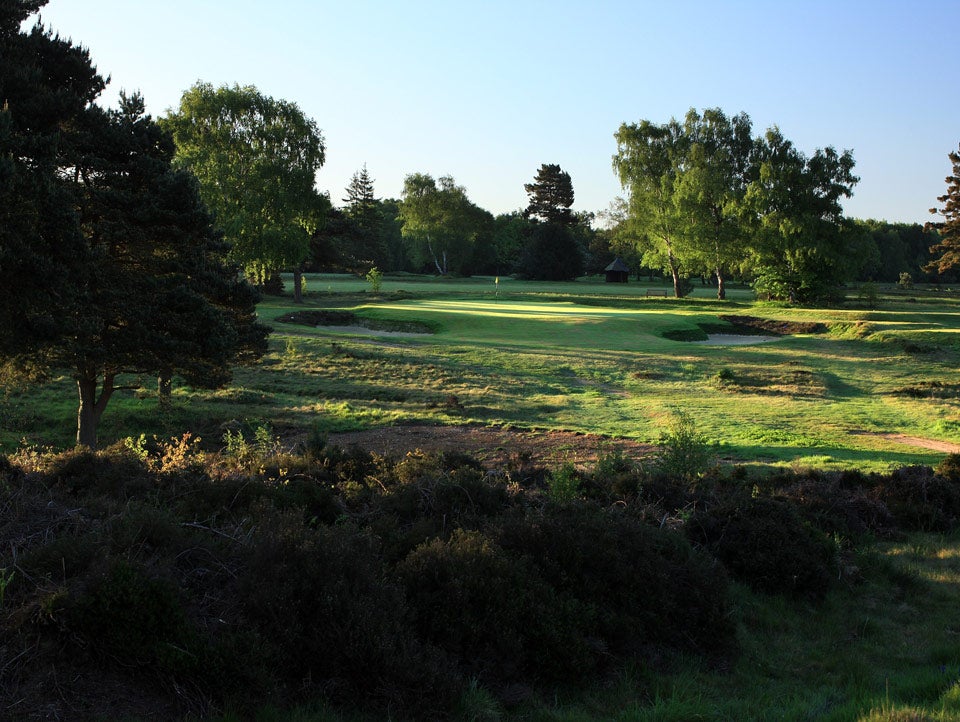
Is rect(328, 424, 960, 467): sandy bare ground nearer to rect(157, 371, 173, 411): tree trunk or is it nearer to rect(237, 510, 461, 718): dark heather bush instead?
rect(157, 371, 173, 411): tree trunk

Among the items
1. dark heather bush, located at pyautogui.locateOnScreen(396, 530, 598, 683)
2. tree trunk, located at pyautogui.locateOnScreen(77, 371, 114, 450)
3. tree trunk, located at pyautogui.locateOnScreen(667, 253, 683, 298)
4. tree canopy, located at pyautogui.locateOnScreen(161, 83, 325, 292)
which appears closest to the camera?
dark heather bush, located at pyautogui.locateOnScreen(396, 530, 598, 683)

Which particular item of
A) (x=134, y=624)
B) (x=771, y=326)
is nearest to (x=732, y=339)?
(x=771, y=326)

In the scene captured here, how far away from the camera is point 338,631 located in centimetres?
436

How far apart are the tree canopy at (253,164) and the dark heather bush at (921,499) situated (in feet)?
119

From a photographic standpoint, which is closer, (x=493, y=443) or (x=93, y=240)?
(x=93, y=240)

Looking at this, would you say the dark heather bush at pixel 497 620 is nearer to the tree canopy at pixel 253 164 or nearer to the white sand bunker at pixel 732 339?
the white sand bunker at pixel 732 339

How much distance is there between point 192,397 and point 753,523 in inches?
679

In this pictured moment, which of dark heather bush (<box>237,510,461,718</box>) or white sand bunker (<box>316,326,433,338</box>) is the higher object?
dark heather bush (<box>237,510,461,718</box>)

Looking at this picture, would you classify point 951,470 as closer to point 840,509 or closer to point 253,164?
point 840,509

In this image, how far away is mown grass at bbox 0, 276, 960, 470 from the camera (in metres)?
16.4

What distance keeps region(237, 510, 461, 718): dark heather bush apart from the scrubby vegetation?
0.04 ft

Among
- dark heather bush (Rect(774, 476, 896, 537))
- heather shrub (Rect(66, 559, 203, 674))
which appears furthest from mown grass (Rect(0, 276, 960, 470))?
heather shrub (Rect(66, 559, 203, 674))

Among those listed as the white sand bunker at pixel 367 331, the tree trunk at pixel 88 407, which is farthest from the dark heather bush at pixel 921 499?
the white sand bunker at pixel 367 331

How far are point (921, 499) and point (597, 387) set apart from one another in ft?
45.1
